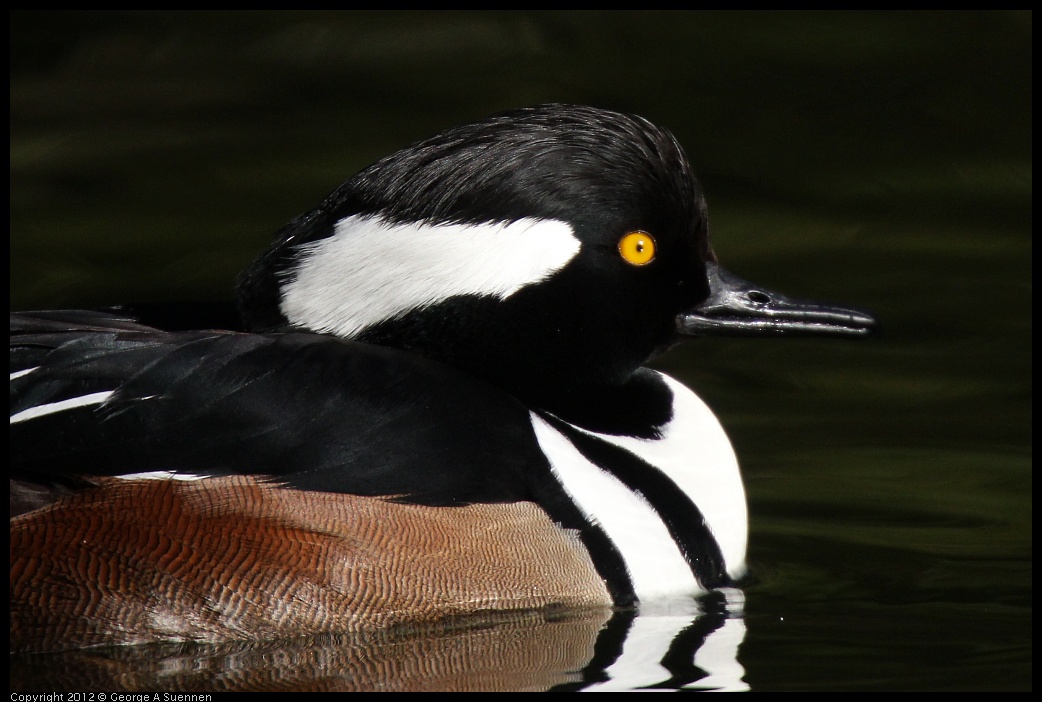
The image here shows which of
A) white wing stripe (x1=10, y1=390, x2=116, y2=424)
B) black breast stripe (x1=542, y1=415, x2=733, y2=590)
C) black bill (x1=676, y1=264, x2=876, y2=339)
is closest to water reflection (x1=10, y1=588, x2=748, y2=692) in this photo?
black breast stripe (x1=542, y1=415, x2=733, y2=590)

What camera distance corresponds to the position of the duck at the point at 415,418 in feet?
15.9

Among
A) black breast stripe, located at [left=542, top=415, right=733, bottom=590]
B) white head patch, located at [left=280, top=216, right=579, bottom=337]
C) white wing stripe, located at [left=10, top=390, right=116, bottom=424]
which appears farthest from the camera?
black breast stripe, located at [left=542, top=415, right=733, bottom=590]

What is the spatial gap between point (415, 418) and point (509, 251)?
0.70 metres

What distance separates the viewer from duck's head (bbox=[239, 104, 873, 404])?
5316 mm

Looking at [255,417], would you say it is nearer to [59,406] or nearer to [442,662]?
[59,406]

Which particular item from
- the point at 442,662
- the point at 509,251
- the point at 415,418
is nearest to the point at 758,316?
the point at 509,251

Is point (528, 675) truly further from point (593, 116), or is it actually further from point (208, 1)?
point (208, 1)

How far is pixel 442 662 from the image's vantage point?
4871 mm

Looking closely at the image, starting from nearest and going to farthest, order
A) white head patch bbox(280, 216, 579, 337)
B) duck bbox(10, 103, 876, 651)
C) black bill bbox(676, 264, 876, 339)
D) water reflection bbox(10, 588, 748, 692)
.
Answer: water reflection bbox(10, 588, 748, 692)
duck bbox(10, 103, 876, 651)
white head patch bbox(280, 216, 579, 337)
black bill bbox(676, 264, 876, 339)

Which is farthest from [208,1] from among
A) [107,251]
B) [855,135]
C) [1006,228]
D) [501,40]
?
[1006,228]

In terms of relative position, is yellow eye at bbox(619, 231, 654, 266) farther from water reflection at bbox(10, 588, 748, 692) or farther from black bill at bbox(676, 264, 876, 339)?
water reflection at bbox(10, 588, 748, 692)

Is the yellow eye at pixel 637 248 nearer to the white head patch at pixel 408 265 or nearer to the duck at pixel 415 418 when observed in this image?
the duck at pixel 415 418

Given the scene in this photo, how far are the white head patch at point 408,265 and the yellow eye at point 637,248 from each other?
0.64 feet

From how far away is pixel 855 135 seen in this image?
10023 millimetres
